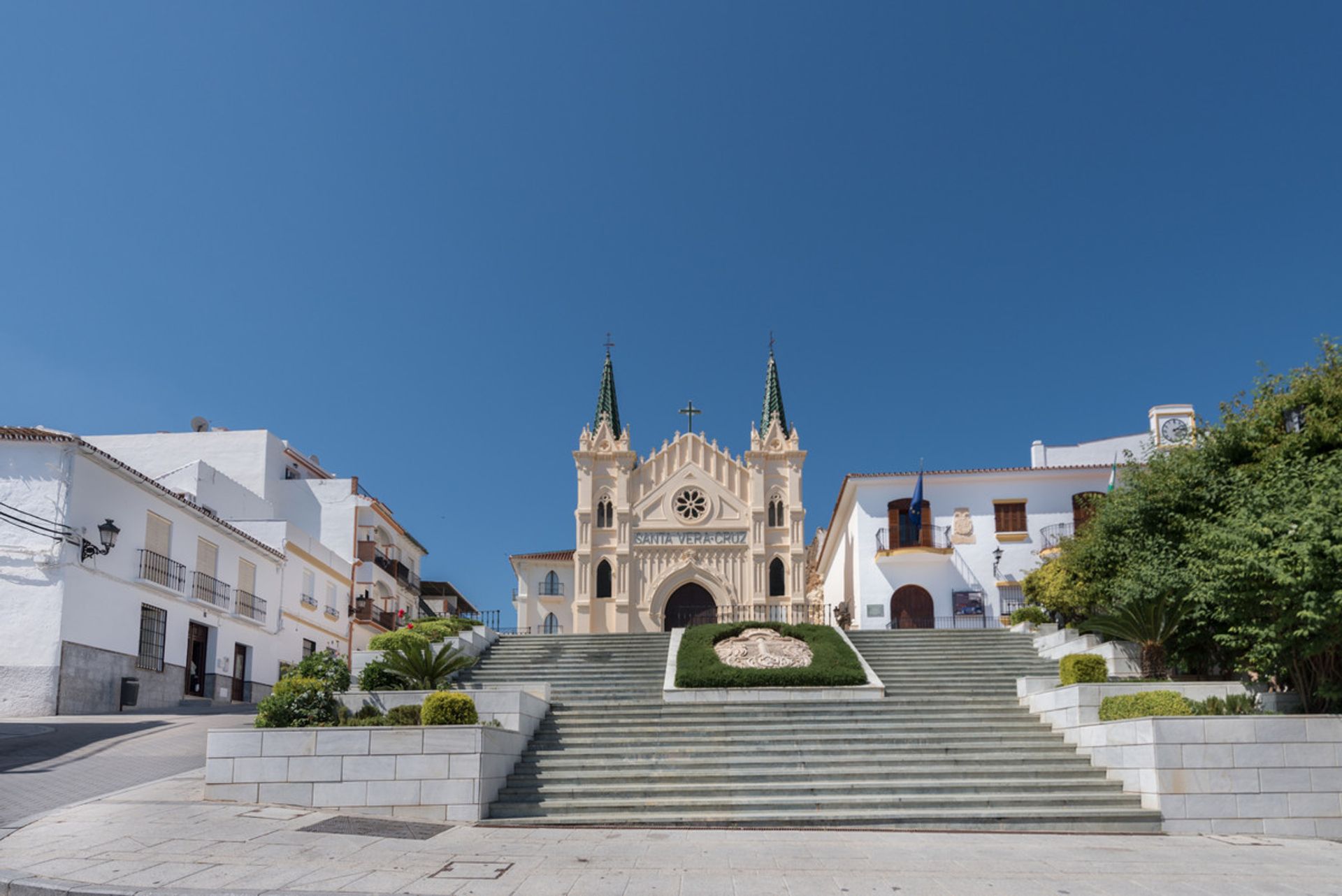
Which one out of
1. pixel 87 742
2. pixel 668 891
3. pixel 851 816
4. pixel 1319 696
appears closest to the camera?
pixel 668 891

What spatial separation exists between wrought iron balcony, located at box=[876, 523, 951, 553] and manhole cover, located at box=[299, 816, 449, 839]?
23.8 meters

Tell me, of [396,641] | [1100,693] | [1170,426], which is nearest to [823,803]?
[1100,693]

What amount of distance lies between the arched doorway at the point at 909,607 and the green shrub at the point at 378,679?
20.6m

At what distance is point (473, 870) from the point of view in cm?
938

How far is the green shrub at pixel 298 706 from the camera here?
45.4 feet

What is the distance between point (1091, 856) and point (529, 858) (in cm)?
580

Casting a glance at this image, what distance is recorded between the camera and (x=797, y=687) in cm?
1959

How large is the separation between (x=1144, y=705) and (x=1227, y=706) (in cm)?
107

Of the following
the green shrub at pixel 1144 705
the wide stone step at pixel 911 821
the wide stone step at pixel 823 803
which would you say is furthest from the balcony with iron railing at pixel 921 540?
the wide stone step at pixel 911 821

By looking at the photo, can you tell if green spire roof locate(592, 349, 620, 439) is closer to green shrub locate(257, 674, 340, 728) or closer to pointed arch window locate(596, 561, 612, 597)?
pointed arch window locate(596, 561, 612, 597)

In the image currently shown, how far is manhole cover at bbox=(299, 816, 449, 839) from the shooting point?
37.2 feet

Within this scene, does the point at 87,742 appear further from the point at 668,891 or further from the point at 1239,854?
the point at 1239,854

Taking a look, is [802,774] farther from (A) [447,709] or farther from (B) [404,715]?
(B) [404,715]

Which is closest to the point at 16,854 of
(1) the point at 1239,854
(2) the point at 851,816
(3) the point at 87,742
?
(3) the point at 87,742
